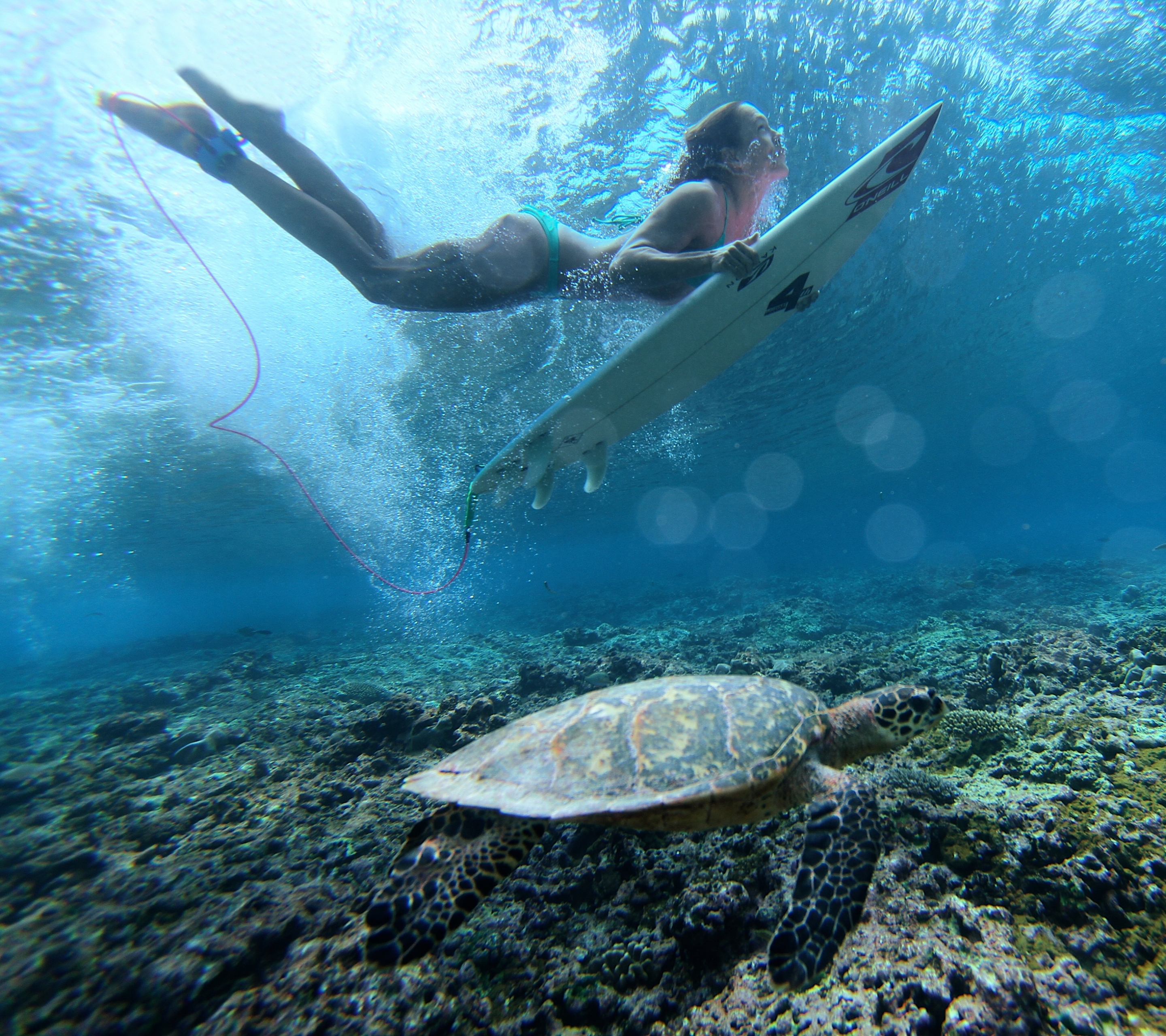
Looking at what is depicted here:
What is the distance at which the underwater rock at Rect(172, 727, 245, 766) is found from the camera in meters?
4.62

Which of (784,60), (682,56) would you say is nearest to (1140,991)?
(682,56)

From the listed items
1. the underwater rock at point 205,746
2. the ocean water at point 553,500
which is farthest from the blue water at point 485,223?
the underwater rock at point 205,746

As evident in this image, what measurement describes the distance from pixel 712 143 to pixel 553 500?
1856cm

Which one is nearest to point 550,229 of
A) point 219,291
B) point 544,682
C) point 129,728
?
point 544,682

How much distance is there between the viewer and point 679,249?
3791 mm

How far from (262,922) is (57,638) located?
129m

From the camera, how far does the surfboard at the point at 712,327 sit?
4.29 metres

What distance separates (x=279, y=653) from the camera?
15000 mm

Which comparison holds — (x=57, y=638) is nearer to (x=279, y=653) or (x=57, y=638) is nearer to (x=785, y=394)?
(x=279, y=653)

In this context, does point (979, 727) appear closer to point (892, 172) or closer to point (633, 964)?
point (633, 964)

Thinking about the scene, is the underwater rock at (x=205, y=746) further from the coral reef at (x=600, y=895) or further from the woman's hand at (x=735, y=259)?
the woman's hand at (x=735, y=259)

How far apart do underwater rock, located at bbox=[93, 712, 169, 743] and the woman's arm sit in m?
8.56

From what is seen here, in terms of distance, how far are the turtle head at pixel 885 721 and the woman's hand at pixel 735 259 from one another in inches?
133

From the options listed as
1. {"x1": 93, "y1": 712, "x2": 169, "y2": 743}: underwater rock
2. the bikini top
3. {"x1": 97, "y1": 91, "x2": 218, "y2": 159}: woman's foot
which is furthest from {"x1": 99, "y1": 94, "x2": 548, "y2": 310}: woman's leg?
{"x1": 93, "y1": 712, "x2": 169, "y2": 743}: underwater rock
